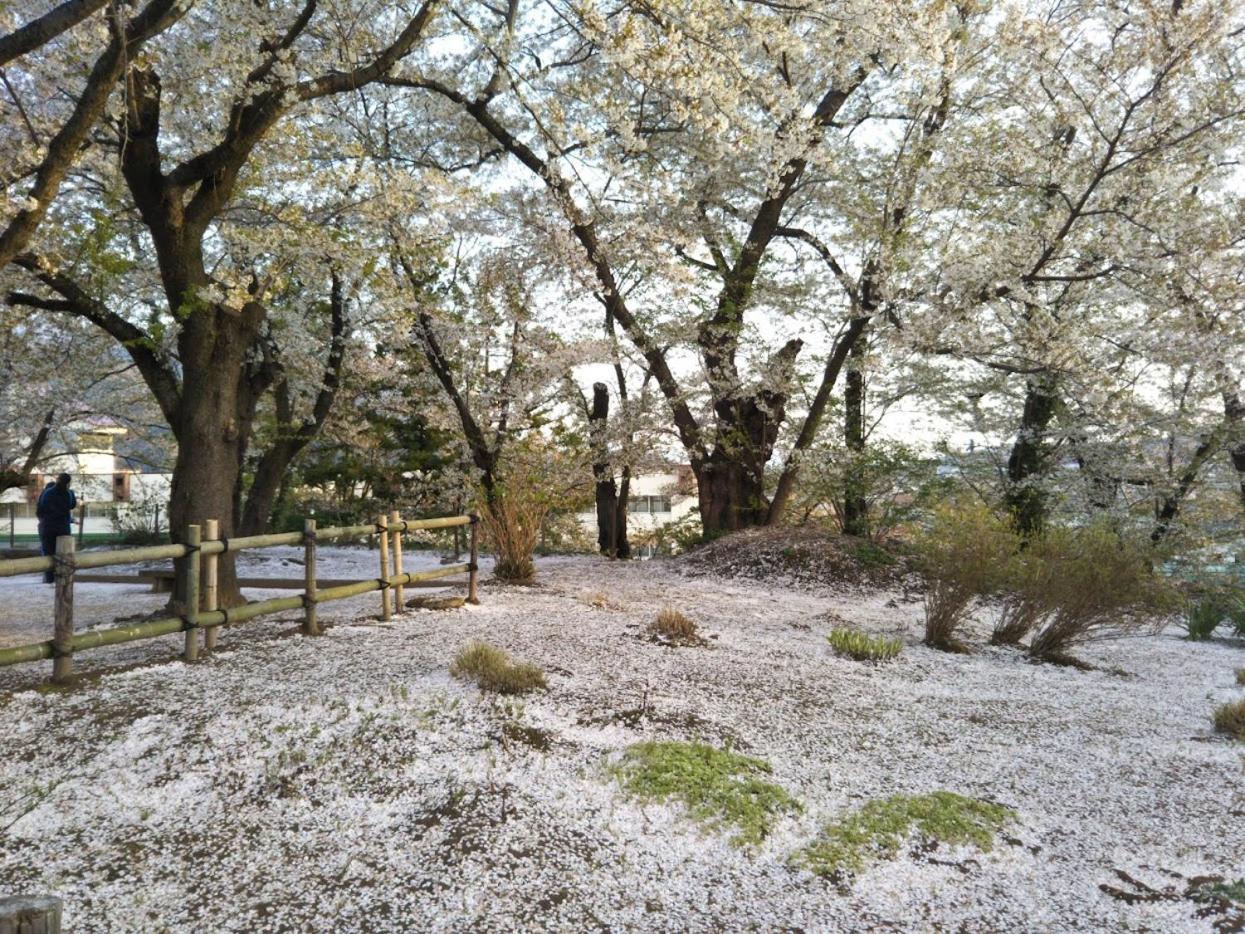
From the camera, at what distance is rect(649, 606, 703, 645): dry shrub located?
5539mm

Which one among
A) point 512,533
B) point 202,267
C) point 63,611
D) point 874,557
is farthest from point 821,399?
point 63,611

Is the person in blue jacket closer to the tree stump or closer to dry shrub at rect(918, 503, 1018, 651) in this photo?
the tree stump

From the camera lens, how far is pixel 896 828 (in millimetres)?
2895

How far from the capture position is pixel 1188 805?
3229 mm

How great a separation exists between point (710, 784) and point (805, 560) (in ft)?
21.4

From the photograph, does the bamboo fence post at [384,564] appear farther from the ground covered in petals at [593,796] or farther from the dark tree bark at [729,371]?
the dark tree bark at [729,371]

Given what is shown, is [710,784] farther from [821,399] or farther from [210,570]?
[821,399]

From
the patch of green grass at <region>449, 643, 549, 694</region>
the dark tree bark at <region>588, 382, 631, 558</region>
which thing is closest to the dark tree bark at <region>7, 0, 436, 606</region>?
the patch of green grass at <region>449, 643, 549, 694</region>

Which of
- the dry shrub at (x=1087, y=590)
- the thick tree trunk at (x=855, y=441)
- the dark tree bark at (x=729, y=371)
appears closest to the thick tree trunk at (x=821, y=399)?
the thick tree trunk at (x=855, y=441)

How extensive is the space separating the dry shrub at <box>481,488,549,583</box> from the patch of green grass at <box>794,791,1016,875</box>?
17.1ft

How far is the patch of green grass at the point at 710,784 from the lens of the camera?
2.92m

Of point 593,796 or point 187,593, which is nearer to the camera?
point 593,796

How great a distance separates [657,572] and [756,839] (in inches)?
280

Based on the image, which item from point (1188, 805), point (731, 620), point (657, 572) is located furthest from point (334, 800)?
point (657, 572)
